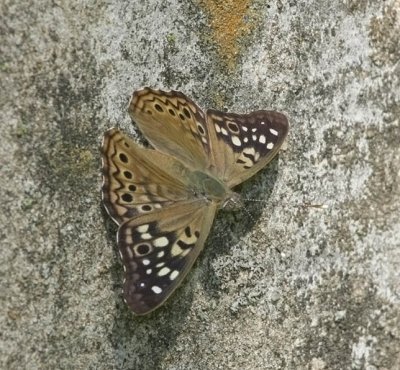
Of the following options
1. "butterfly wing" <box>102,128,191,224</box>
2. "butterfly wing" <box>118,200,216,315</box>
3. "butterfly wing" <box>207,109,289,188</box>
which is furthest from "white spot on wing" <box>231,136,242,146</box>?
"butterfly wing" <box>118,200,216,315</box>

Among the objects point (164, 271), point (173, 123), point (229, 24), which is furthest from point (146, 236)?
point (229, 24)

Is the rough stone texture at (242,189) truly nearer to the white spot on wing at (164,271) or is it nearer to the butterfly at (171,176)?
the butterfly at (171,176)

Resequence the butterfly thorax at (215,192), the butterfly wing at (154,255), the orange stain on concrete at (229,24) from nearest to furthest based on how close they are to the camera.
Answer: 1. the butterfly wing at (154,255)
2. the butterfly thorax at (215,192)
3. the orange stain on concrete at (229,24)

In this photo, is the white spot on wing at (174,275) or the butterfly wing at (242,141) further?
the butterfly wing at (242,141)


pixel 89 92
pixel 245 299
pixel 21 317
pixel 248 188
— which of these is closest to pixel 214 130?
pixel 248 188

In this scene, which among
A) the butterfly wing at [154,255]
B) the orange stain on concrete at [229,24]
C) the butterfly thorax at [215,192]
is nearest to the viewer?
the butterfly wing at [154,255]

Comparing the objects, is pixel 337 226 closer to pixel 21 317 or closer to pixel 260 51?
pixel 260 51

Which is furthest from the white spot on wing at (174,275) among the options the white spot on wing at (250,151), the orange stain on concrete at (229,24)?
the orange stain on concrete at (229,24)
